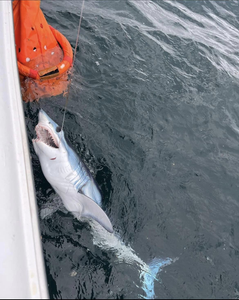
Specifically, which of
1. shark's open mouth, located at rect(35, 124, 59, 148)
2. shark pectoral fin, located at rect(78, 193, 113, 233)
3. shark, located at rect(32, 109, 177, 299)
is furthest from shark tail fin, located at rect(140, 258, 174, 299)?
shark's open mouth, located at rect(35, 124, 59, 148)

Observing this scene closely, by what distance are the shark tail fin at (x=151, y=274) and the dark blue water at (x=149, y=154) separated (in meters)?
0.07

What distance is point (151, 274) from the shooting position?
10.1 feet

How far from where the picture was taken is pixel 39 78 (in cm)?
433

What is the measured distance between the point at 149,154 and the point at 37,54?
249 centimetres

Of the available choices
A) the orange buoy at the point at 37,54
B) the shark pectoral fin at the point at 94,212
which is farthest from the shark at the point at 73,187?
the orange buoy at the point at 37,54

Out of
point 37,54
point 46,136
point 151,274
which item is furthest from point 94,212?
point 37,54

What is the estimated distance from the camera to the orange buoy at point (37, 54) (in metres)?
4.20

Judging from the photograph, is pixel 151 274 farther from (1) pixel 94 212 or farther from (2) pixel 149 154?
(2) pixel 149 154

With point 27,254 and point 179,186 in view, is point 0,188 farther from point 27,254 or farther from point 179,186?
point 179,186

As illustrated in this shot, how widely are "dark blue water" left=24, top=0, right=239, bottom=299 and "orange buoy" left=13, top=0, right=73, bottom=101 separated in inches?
10.0

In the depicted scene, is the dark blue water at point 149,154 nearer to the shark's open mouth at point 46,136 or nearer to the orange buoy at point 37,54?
the orange buoy at point 37,54

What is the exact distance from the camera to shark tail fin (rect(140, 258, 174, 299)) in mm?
2832

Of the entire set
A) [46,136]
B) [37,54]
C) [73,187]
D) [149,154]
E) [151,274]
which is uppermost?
[37,54]

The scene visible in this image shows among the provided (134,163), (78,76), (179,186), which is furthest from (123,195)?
(78,76)
